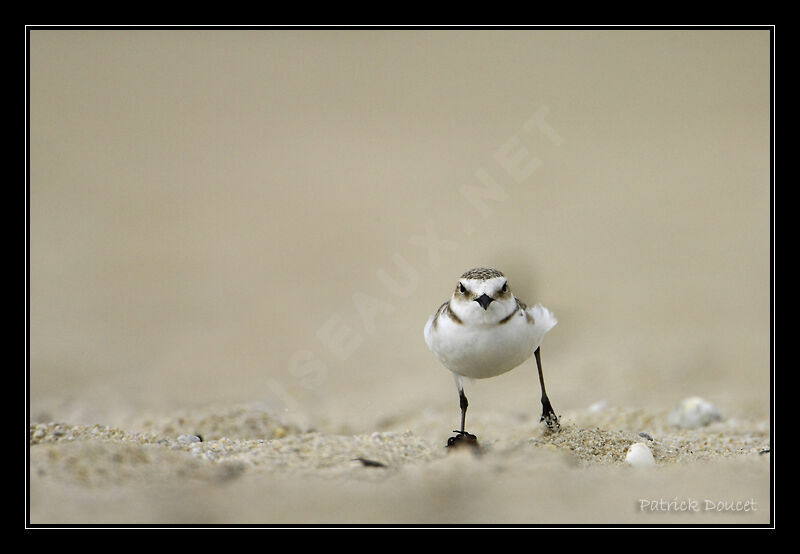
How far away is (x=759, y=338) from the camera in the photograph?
8.06 m

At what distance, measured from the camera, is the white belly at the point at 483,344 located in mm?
4219

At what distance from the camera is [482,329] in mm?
4215

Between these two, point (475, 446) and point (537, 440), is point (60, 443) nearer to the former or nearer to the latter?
point (475, 446)

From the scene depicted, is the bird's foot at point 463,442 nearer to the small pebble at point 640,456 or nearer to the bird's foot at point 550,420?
the bird's foot at point 550,420

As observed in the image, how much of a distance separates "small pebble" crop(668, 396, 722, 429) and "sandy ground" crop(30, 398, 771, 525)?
0.69 m

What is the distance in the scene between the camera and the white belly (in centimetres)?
422

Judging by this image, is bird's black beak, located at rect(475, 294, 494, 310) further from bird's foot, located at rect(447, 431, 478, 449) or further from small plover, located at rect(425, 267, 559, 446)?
bird's foot, located at rect(447, 431, 478, 449)

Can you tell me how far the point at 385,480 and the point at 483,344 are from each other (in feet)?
2.89

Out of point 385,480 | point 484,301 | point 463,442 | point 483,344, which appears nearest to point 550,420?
point 463,442

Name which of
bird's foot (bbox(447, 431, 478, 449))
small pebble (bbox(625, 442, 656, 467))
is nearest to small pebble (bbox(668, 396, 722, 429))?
small pebble (bbox(625, 442, 656, 467))

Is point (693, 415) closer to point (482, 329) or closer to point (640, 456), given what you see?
point (640, 456)

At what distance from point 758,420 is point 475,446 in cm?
241

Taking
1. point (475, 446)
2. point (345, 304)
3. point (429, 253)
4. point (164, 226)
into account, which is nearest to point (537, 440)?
point (475, 446)

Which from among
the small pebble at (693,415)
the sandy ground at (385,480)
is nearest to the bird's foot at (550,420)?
the sandy ground at (385,480)
